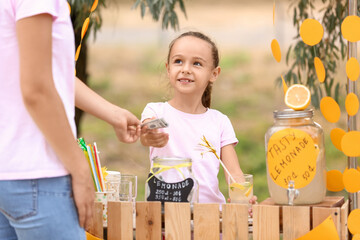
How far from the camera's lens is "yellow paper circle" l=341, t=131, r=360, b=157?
1.76 meters

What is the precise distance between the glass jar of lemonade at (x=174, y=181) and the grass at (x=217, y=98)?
4.95 metres

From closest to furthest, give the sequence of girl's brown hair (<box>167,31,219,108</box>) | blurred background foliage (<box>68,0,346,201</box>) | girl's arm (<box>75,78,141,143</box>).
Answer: girl's arm (<box>75,78,141,143</box>) < girl's brown hair (<box>167,31,219,108</box>) < blurred background foliage (<box>68,0,346,201</box>)

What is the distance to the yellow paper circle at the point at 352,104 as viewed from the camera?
179 centimetres

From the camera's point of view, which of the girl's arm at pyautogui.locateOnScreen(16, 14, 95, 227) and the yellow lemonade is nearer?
the girl's arm at pyautogui.locateOnScreen(16, 14, 95, 227)

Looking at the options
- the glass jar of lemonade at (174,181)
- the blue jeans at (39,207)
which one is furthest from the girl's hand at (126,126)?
the blue jeans at (39,207)

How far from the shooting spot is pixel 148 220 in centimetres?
178

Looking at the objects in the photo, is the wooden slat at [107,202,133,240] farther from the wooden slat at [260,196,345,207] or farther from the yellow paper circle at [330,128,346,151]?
the yellow paper circle at [330,128,346,151]

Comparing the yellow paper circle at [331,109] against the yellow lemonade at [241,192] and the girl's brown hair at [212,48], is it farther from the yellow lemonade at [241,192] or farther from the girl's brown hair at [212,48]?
the girl's brown hair at [212,48]

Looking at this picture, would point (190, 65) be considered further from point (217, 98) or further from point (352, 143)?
point (217, 98)

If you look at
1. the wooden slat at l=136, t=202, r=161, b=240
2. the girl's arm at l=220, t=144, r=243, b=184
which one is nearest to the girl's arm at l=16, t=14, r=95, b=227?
the wooden slat at l=136, t=202, r=161, b=240

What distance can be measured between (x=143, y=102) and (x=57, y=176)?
7376mm

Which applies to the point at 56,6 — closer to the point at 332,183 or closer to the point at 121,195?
the point at 121,195

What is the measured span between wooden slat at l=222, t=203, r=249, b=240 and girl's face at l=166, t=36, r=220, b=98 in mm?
663

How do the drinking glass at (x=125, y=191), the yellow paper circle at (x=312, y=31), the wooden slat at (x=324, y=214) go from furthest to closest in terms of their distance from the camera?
1. the drinking glass at (x=125, y=191)
2. the yellow paper circle at (x=312, y=31)
3. the wooden slat at (x=324, y=214)
